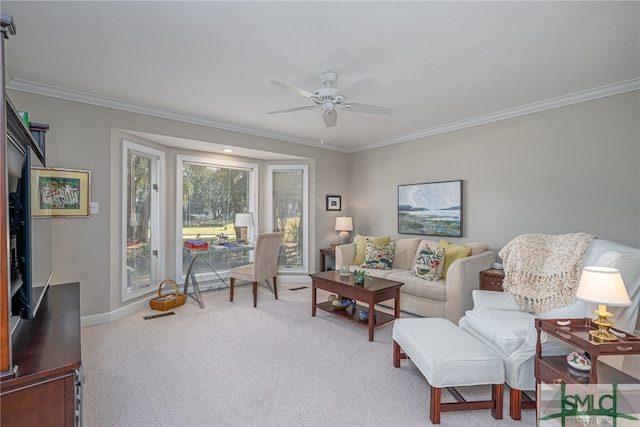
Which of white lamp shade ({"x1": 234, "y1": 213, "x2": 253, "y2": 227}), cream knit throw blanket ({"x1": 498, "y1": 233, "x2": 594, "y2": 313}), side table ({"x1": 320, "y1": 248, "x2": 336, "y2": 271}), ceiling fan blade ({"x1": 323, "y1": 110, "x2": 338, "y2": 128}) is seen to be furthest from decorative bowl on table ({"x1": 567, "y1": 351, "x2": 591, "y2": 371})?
white lamp shade ({"x1": 234, "y1": 213, "x2": 253, "y2": 227})

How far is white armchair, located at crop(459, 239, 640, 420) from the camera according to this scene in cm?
195

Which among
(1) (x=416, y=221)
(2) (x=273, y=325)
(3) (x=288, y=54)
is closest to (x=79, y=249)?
(2) (x=273, y=325)

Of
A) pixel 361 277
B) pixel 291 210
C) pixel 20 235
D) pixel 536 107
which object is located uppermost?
pixel 536 107

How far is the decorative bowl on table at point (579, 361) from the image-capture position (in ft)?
5.62

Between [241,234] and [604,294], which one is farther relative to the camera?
[241,234]

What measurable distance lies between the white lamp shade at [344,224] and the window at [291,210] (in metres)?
0.57

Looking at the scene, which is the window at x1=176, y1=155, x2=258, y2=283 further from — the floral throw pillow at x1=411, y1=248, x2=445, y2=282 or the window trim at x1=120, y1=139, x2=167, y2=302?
the floral throw pillow at x1=411, y1=248, x2=445, y2=282

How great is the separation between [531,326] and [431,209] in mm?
2775

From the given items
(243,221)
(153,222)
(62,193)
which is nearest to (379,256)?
(243,221)

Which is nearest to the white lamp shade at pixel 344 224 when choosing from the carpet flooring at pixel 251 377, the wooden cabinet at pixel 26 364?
the carpet flooring at pixel 251 377

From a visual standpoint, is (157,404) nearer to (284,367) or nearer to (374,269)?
(284,367)

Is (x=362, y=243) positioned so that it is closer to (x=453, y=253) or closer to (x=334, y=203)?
(x=334, y=203)

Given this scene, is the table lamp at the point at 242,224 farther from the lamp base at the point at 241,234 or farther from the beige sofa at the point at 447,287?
the beige sofa at the point at 447,287

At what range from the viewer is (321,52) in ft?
7.95
